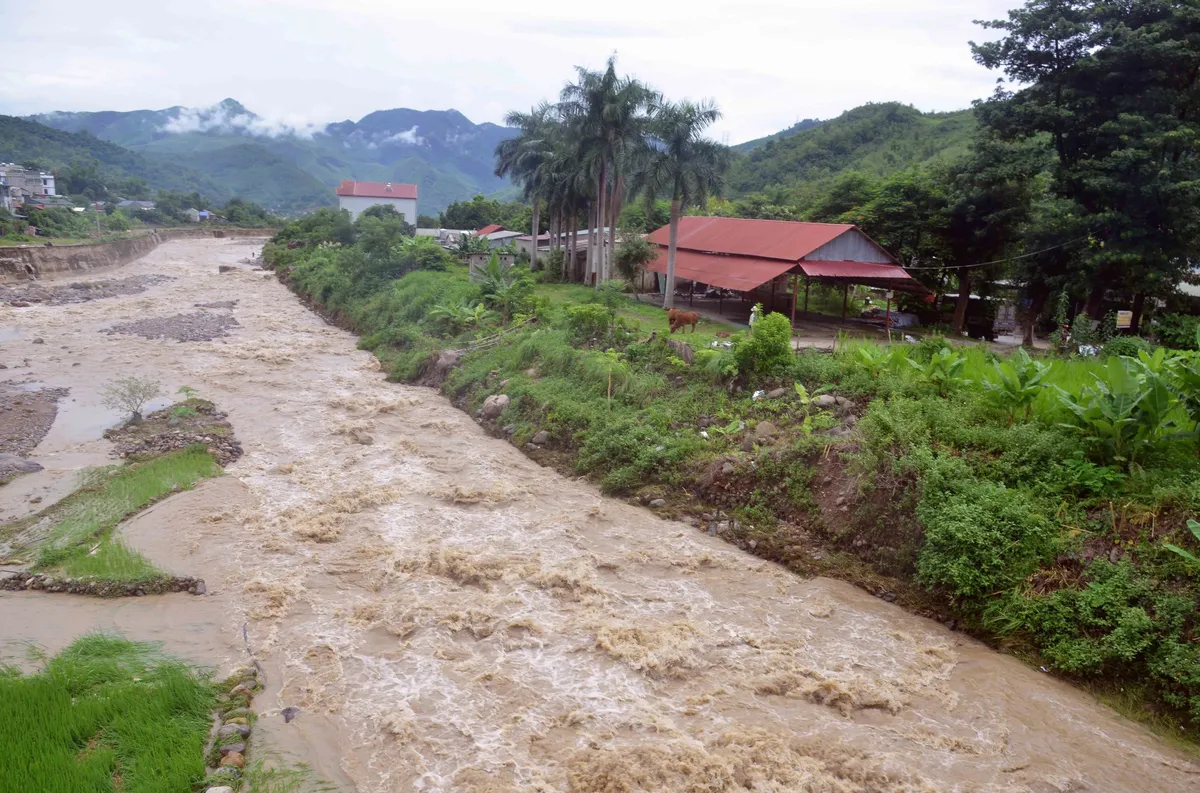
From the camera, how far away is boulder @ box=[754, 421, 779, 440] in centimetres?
1351

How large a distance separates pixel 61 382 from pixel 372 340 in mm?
9233

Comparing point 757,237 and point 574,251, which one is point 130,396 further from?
point 574,251

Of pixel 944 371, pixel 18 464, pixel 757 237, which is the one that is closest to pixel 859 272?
pixel 757 237

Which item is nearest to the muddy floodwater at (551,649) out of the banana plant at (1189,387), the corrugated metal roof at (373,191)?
the banana plant at (1189,387)

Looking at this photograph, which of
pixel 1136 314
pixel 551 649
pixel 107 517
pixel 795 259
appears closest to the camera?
pixel 551 649

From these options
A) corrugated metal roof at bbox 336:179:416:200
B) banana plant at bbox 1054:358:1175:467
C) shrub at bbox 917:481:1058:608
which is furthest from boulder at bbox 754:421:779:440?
corrugated metal roof at bbox 336:179:416:200

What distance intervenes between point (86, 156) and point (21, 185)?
1764 inches

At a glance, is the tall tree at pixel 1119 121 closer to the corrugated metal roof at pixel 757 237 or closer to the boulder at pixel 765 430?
the corrugated metal roof at pixel 757 237

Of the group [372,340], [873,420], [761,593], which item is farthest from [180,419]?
[873,420]

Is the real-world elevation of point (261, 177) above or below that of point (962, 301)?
above

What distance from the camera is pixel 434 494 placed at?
13492 mm

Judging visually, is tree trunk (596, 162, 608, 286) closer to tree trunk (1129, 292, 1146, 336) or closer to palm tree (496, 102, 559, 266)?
palm tree (496, 102, 559, 266)

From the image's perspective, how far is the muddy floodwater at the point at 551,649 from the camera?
7.04 meters

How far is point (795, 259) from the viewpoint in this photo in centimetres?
2261
